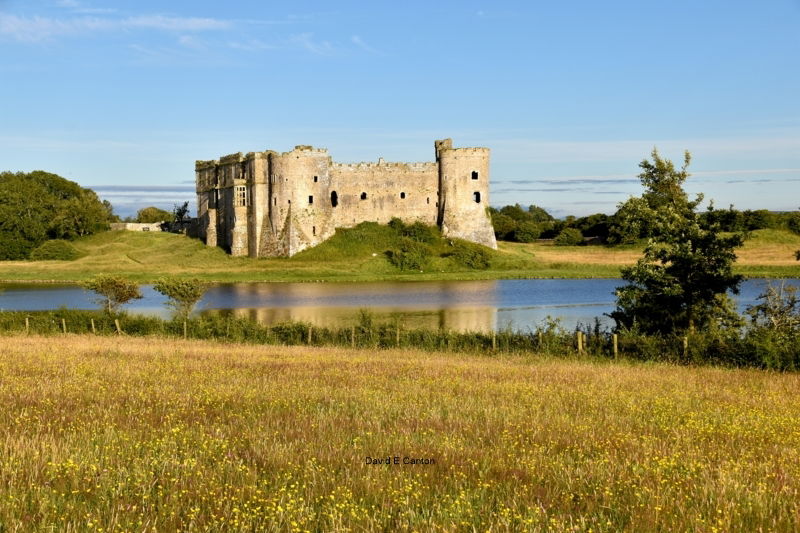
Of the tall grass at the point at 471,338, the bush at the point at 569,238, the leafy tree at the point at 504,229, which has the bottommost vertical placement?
the tall grass at the point at 471,338

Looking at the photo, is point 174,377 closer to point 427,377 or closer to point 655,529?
point 427,377

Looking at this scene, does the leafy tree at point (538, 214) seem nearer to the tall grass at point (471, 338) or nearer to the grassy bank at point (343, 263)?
the grassy bank at point (343, 263)

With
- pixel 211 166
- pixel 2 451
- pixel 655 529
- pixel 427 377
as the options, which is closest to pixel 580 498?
pixel 655 529

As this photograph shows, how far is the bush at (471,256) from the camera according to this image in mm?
66812

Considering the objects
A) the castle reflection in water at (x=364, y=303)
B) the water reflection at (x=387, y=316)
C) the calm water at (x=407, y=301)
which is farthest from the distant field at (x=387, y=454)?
the calm water at (x=407, y=301)

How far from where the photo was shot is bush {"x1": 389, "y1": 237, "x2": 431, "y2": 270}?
65750mm

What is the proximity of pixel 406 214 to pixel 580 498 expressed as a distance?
6506 centimetres

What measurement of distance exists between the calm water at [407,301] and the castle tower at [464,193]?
11.0 m

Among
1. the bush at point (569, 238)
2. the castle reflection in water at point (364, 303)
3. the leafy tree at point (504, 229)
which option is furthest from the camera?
the leafy tree at point (504, 229)

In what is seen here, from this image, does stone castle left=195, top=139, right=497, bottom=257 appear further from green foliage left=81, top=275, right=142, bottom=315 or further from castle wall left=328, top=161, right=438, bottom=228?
green foliage left=81, top=275, right=142, bottom=315

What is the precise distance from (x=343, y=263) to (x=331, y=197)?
7.68m

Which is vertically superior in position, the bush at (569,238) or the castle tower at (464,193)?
the castle tower at (464,193)

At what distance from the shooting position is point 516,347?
23688 millimetres

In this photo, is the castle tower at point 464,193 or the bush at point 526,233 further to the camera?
the bush at point 526,233
